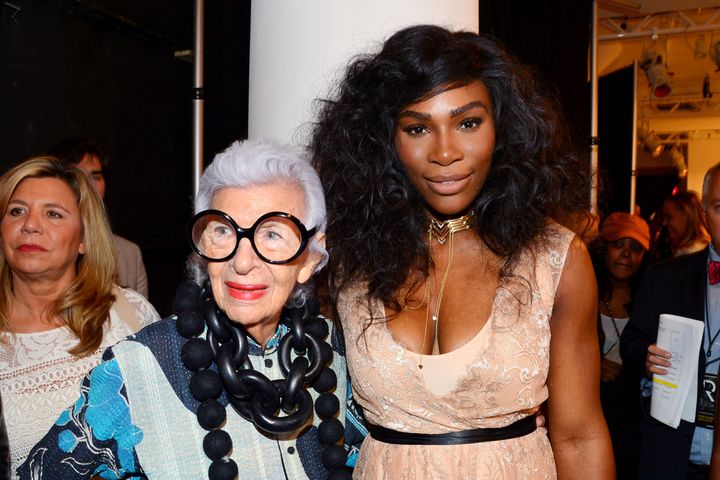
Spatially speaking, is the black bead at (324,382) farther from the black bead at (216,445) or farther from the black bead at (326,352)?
the black bead at (216,445)

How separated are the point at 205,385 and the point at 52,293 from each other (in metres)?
1.19

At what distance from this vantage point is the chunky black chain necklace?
1631 millimetres

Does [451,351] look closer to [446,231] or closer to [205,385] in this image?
[446,231]

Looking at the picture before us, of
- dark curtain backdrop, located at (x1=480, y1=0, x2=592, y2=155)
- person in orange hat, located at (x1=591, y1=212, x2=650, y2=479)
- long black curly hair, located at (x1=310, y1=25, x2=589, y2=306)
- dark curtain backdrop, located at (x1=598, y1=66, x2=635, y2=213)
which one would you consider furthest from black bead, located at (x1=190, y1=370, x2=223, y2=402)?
dark curtain backdrop, located at (x1=598, y1=66, x2=635, y2=213)

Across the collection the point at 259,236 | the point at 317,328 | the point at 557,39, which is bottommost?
the point at 317,328

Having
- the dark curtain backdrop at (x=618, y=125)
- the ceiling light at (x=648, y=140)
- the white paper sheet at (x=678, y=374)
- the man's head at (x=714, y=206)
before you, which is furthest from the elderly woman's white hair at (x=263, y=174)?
the ceiling light at (x=648, y=140)

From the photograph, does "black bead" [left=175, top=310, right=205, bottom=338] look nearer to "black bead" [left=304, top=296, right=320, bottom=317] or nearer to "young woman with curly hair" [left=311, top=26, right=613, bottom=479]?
"black bead" [left=304, top=296, right=320, bottom=317]

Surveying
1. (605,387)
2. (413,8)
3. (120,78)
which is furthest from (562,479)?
(120,78)

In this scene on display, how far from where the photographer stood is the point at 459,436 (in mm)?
1746

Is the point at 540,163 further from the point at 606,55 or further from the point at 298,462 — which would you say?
the point at 606,55

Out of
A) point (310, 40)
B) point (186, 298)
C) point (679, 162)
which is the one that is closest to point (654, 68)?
point (679, 162)

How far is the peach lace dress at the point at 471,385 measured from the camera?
171 cm

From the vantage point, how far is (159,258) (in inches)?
180

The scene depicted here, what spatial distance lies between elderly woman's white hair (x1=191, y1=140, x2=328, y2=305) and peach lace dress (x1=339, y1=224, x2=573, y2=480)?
29cm
